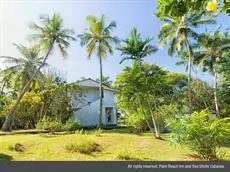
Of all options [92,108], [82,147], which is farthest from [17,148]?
[92,108]

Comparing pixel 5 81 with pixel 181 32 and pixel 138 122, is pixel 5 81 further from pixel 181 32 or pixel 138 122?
pixel 181 32

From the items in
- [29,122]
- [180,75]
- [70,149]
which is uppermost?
[180,75]

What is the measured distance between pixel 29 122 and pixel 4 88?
20.2 ft

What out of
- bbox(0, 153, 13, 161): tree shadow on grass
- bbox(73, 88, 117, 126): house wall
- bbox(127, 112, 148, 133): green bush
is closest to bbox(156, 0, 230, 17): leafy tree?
bbox(0, 153, 13, 161): tree shadow on grass

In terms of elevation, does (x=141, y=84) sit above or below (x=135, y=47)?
below

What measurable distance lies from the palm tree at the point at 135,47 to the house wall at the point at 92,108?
9664mm

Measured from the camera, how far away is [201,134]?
1004 cm

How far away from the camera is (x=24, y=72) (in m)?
24.8

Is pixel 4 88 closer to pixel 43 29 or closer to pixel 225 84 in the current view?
pixel 43 29

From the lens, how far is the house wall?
27688mm

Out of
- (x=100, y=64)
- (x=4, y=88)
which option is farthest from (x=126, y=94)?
(x=4, y=88)

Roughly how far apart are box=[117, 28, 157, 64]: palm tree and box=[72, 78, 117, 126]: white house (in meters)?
9.60

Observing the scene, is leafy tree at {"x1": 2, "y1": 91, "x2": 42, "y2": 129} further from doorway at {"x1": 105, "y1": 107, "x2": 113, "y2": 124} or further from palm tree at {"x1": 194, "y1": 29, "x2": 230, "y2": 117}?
palm tree at {"x1": 194, "y1": 29, "x2": 230, "y2": 117}

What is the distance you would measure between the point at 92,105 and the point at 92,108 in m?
0.29
